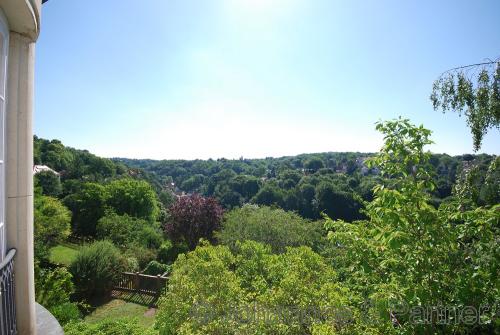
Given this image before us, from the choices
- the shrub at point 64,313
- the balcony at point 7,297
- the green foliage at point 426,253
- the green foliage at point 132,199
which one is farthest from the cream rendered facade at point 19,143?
the green foliage at point 132,199

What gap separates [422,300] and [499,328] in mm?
961

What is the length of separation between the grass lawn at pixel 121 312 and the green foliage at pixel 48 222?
20.0 ft

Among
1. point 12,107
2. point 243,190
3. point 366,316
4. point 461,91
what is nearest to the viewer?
point 12,107

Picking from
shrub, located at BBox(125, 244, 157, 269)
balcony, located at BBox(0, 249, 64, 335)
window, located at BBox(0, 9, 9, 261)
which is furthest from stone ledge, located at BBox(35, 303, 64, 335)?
shrub, located at BBox(125, 244, 157, 269)

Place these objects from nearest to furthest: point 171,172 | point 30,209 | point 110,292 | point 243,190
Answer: point 30,209, point 110,292, point 243,190, point 171,172

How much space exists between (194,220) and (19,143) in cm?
1847

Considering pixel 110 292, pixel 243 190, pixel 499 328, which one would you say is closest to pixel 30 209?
pixel 499 328

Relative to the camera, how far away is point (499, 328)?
3.21 metres

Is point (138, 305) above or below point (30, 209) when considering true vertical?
below

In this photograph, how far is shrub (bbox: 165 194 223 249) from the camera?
2072cm

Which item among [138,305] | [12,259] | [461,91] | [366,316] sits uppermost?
[461,91]

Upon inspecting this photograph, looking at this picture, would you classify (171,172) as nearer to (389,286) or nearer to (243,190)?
(243,190)

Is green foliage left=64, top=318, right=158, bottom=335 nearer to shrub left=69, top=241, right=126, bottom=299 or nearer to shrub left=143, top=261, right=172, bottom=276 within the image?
shrub left=69, top=241, right=126, bottom=299

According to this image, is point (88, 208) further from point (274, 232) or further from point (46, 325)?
point (46, 325)
